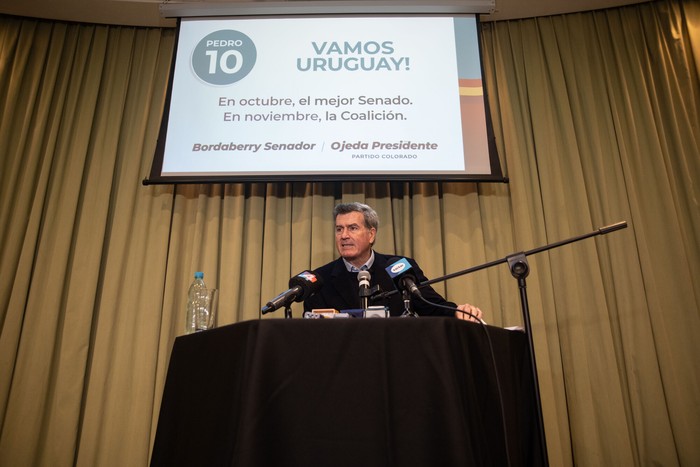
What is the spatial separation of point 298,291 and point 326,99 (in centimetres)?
176

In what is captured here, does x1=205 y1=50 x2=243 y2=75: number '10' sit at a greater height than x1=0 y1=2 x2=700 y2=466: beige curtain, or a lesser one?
greater

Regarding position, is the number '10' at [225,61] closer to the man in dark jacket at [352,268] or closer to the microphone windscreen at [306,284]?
the man in dark jacket at [352,268]

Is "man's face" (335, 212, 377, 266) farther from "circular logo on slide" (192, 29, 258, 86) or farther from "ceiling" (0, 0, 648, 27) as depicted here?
"ceiling" (0, 0, 648, 27)

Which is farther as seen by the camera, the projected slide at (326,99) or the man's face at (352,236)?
the projected slide at (326,99)

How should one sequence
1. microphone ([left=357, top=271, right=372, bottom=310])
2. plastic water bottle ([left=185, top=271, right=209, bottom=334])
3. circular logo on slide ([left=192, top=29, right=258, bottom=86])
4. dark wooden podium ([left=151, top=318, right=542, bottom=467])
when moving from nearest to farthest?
dark wooden podium ([left=151, top=318, right=542, bottom=467]) < microphone ([left=357, top=271, right=372, bottom=310]) < plastic water bottle ([left=185, top=271, right=209, bottom=334]) < circular logo on slide ([left=192, top=29, right=258, bottom=86])

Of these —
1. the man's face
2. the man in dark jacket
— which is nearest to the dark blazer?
the man in dark jacket

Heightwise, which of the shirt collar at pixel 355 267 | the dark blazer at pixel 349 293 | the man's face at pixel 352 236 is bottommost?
the dark blazer at pixel 349 293

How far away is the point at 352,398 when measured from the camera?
137 cm

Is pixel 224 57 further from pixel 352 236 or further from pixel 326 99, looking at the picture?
pixel 352 236

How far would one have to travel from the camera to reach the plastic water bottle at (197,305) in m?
3.01

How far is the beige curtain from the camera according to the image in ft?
9.08

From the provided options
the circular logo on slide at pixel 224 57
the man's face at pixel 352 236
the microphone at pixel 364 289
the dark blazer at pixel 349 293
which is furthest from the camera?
the circular logo on slide at pixel 224 57

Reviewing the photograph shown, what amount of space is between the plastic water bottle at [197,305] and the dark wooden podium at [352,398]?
1.54 m

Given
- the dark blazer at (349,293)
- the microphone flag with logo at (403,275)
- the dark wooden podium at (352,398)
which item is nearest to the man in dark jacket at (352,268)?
the dark blazer at (349,293)
